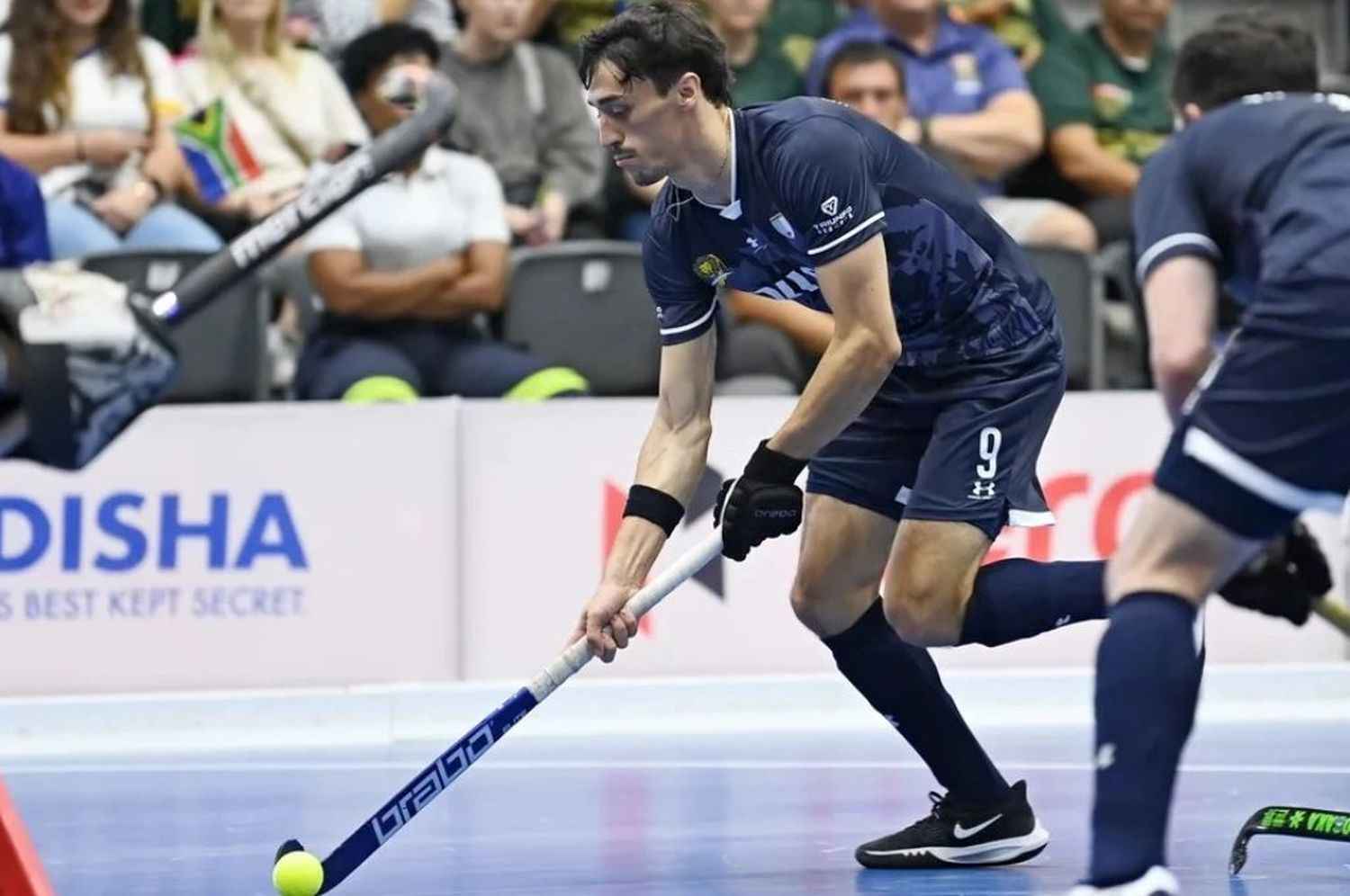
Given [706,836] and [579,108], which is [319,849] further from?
[579,108]

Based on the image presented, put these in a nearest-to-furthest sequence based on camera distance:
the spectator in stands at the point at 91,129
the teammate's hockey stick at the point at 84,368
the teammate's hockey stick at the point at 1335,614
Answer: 1. the teammate's hockey stick at the point at 84,368
2. the teammate's hockey stick at the point at 1335,614
3. the spectator in stands at the point at 91,129

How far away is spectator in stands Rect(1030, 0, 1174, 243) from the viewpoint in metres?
8.80

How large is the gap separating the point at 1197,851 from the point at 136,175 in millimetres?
3953

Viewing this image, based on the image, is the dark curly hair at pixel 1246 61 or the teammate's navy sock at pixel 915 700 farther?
the teammate's navy sock at pixel 915 700

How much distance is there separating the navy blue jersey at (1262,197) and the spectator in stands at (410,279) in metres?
4.04

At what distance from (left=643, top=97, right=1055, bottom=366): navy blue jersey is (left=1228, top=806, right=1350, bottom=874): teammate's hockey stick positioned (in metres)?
0.98

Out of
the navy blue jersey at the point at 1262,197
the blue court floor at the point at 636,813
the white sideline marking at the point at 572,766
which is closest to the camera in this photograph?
the navy blue jersey at the point at 1262,197

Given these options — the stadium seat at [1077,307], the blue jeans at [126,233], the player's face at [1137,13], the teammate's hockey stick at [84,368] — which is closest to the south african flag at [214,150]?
the blue jeans at [126,233]

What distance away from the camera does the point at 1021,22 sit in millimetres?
9164

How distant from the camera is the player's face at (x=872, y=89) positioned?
26.5 ft

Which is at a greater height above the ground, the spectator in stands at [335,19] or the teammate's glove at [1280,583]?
the spectator in stands at [335,19]

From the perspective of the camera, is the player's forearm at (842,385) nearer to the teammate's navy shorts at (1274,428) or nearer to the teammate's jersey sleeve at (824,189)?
the teammate's jersey sleeve at (824,189)

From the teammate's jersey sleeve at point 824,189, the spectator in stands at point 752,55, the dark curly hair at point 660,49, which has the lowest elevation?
the teammate's jersey sleeve at point 824,189

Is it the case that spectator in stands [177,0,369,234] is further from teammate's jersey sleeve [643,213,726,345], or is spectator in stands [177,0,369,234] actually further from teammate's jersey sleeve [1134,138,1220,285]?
teammate's jersey sleeve [1134,138,1220,285]
